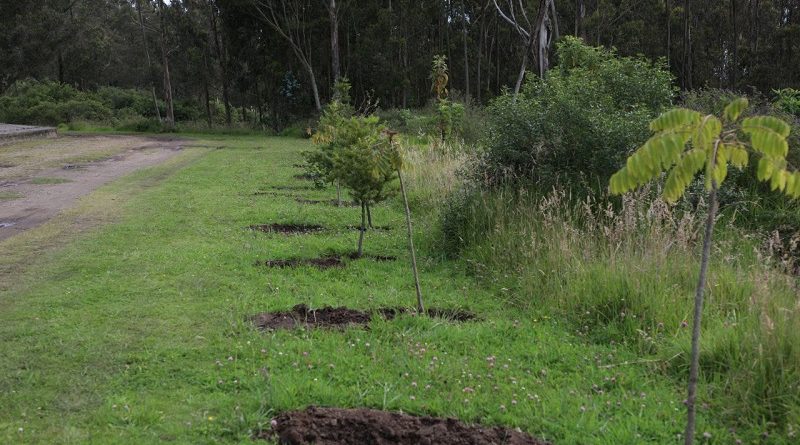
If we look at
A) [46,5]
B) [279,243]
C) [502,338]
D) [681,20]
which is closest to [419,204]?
[279,243]

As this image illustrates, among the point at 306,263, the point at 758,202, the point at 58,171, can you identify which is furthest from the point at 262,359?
the point at 58,171

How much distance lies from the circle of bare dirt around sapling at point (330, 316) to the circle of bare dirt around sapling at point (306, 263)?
151 centimetres

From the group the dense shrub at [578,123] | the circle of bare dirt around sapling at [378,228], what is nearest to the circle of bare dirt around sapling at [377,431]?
the dense shrub at [578,123]

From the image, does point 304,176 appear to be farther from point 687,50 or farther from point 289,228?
point 687,50

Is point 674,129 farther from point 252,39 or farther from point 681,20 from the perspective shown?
point 681,20

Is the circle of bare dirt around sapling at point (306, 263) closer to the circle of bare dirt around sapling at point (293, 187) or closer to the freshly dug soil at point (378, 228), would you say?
the freshly dug soil at point (378, 228)

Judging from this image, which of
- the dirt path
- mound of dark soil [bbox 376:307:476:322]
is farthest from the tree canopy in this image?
mound of dark soil [bbox 376:307:476:322]

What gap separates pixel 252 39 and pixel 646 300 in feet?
115

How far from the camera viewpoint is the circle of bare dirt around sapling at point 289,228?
9.34 meters

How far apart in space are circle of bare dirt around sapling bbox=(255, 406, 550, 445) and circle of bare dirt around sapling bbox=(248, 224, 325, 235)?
216 inches

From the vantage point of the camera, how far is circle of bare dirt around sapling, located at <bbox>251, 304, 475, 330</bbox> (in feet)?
18.0

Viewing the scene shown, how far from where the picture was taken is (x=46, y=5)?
38.6 meters

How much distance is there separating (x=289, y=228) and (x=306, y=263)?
90.5 inches

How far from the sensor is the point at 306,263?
7.49 meters
